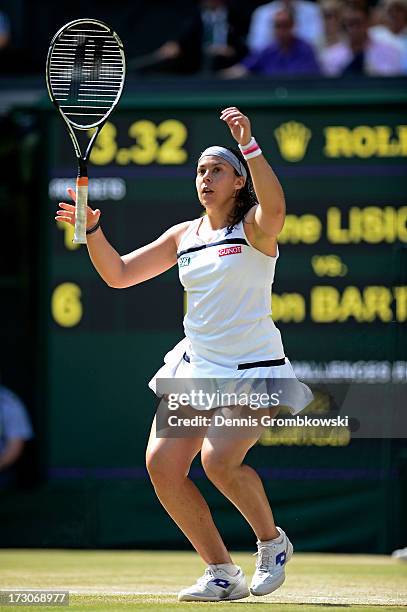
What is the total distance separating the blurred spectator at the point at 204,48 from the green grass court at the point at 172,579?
3.93 m

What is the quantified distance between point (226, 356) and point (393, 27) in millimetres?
6218

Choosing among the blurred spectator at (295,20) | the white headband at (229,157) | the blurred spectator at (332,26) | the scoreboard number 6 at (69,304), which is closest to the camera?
the white headband at (229,157)

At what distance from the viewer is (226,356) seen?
5445 millimetres

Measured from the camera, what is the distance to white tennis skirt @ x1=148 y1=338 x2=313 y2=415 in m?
5.39

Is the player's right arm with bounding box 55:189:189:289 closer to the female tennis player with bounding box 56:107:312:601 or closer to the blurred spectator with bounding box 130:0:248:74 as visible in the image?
the female tennis player with bounding box 56:107:312:601

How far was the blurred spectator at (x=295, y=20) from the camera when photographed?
1076 centimetres

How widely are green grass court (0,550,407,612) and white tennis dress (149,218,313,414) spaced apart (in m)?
0.91

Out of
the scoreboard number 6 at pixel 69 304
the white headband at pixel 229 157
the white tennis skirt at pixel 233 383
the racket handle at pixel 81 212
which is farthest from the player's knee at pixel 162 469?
the scoreboard number 6 at pixel 69 304

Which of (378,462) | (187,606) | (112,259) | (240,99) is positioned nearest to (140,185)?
(240,99)

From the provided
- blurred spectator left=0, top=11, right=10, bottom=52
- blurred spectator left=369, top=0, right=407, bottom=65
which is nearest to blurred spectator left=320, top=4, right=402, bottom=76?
blurred spectator left=369, top=0, right=407, bottom=65

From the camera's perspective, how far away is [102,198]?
30.9 ft

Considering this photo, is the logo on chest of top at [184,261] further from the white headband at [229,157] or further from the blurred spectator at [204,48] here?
the blurred spectator at [204,48]

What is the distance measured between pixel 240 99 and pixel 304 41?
139cm

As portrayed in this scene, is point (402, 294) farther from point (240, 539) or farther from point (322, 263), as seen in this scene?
point (240, 539)
